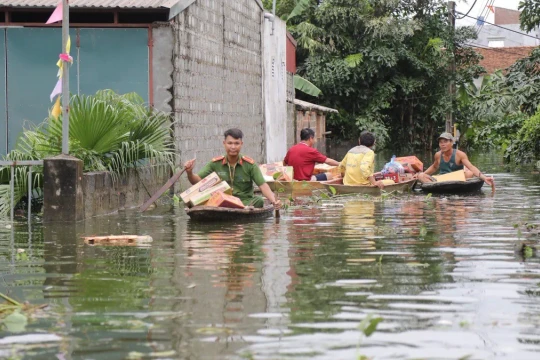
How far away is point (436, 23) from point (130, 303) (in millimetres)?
39609

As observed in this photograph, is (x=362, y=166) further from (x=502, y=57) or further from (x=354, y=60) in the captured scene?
(x=502, y=57)

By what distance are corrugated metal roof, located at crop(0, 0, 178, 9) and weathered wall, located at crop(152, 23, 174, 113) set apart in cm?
42

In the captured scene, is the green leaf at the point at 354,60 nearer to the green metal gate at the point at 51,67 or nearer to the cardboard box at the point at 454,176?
the cardboard box at the point at 454,176

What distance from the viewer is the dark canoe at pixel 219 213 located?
13.5 metres

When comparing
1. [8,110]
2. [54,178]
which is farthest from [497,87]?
[54,178]

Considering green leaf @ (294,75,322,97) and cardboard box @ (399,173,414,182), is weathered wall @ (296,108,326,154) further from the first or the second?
cardboard box @ (399,173,414,182)

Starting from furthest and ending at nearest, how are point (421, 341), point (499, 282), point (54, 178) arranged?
point (54, 178)
point (499, 282)
point (421, 341)

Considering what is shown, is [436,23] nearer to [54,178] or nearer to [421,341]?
[54,178]

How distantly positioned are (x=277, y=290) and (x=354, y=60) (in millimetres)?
36224

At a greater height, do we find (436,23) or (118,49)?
(436,23)

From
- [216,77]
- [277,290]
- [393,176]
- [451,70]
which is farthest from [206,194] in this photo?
[451,70]

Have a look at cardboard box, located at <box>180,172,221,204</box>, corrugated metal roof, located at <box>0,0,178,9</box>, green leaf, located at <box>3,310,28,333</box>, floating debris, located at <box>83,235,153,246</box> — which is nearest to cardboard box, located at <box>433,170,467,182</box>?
corrugated metal roof, located at <box>0,0,178,9</box>

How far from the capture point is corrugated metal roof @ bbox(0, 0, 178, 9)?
1738 cm

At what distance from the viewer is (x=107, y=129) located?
15.3 m
